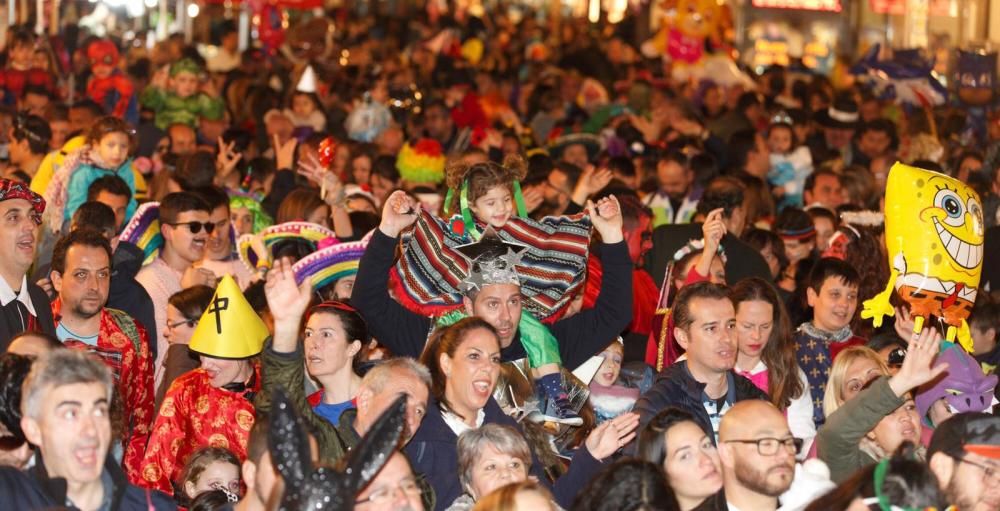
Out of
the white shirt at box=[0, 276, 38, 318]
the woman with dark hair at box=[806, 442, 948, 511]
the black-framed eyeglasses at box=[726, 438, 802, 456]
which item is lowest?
the black-framed eyeglasses at box=[726, 438, 802, 456]

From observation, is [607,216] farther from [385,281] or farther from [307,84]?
[307,84]

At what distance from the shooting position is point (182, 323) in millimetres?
7711

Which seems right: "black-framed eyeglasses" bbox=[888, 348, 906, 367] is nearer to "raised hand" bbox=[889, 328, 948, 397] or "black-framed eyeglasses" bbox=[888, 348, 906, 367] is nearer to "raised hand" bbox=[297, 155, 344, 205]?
"raised hand" bbox=[889, 328, 948, 397]

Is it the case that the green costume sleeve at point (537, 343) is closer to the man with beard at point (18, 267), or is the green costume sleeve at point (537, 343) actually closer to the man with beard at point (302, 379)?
the man with beard at point (302, 379)

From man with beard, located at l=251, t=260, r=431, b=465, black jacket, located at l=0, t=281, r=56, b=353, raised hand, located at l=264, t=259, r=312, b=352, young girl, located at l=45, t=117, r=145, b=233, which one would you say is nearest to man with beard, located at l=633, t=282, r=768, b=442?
man with beard, located at l=251, t=260, r=431, b=465

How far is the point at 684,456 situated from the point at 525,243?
184 centimetres

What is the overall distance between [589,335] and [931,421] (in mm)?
1500

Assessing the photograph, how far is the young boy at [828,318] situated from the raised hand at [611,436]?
2.02 m

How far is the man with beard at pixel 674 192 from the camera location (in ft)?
38.5

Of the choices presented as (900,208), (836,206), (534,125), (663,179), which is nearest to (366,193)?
(663,179)

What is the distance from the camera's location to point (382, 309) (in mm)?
7227

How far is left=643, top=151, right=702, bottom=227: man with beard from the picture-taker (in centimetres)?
1173

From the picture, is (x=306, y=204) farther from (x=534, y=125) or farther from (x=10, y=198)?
(x=534, y=125)

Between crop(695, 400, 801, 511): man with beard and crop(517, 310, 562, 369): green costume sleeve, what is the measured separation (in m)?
1.48
